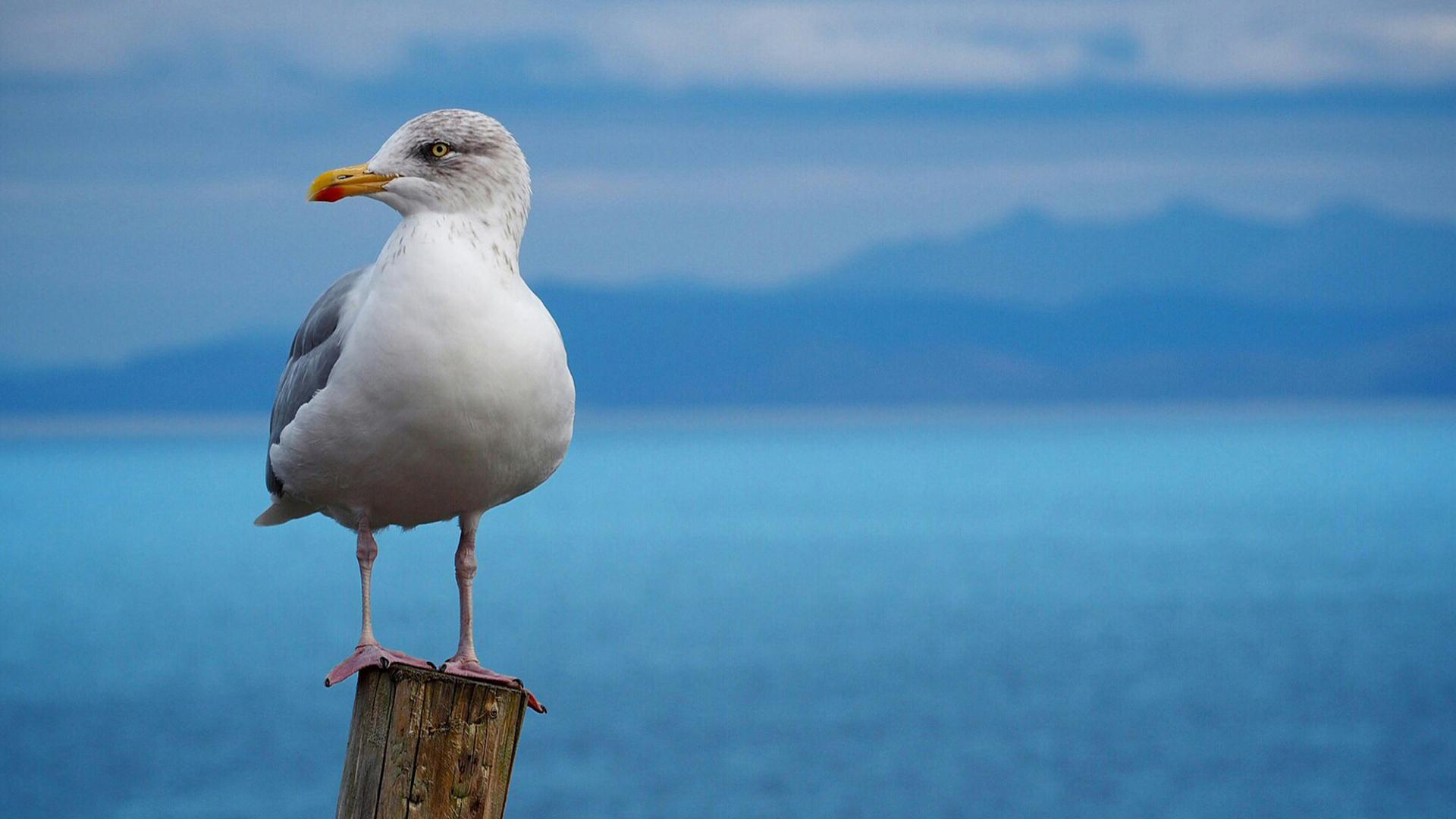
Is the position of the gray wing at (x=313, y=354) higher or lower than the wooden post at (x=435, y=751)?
higher

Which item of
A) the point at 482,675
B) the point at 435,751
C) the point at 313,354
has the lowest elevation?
the point at 435,751

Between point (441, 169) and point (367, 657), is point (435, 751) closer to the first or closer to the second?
point (367, 657)

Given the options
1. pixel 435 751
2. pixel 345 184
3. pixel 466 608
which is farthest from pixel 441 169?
pixel 435 751

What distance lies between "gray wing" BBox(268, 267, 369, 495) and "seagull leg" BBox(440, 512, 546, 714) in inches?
29.4

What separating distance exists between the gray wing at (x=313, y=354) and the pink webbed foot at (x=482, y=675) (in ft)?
3.44

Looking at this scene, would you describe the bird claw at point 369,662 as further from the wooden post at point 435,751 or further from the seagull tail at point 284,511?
the seagull tail at point 284,511

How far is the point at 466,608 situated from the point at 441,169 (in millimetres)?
1646

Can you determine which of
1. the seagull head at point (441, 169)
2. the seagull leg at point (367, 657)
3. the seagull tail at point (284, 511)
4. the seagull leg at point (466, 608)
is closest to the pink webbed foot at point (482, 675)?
the seagull leg at point (466, 608)

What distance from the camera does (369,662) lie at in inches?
231

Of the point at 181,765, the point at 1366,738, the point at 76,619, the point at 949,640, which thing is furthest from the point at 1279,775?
the point at 76,619

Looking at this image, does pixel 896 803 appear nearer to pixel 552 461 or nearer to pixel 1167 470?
pixel 552 461

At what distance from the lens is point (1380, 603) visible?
66188 mm

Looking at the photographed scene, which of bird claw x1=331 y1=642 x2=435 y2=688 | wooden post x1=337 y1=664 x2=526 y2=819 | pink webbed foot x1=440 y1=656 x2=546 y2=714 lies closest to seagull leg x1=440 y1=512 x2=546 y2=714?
pink webbed foot x1=440 y1=656 x2=546 y2=714

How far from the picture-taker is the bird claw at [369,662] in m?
5.84
